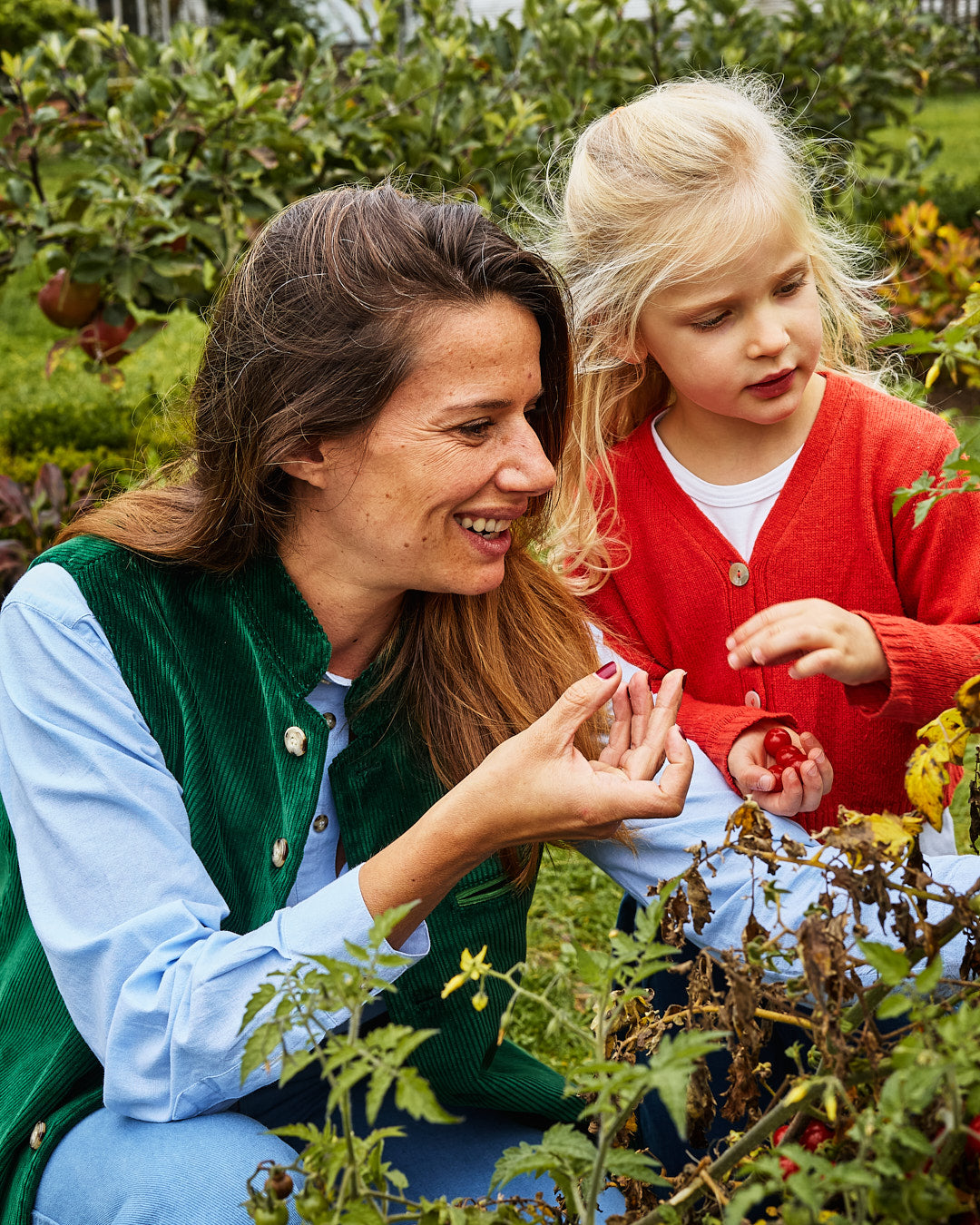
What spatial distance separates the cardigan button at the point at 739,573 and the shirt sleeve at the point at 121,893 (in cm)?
92

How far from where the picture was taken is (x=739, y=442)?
2.41 meters

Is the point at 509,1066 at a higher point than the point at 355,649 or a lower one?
lower

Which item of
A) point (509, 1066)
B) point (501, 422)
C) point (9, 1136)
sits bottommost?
point (509, 1066)

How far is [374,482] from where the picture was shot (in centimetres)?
191

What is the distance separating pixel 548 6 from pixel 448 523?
4.31m

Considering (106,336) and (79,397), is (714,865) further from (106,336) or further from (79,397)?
(79,397)

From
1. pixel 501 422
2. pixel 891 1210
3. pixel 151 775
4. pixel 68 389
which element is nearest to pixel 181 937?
pixel 151 775

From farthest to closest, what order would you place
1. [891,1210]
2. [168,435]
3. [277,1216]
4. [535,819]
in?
[168,435] < [535,819] < [277,1216] < [891,1210]

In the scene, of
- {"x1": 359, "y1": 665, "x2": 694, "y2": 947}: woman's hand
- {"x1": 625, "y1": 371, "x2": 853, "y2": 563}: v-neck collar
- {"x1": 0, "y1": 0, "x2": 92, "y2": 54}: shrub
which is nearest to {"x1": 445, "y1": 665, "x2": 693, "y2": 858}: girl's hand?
{"x1": 359, "y1": 665, "x2": 694, "y2": 947}: woman's hand

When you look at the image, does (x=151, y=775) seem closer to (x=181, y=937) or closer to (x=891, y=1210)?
(x=181, y=937)

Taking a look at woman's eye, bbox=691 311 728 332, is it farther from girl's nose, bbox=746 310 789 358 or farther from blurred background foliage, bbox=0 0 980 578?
blurred background foliage, bbox=0 0 980 578

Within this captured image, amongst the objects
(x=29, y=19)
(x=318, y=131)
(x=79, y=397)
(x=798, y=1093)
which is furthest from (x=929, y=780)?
(x=29, y=19)

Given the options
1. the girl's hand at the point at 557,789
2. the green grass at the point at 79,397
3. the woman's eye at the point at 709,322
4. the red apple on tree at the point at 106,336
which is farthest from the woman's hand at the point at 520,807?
the red apple on tree at the point at 106,336

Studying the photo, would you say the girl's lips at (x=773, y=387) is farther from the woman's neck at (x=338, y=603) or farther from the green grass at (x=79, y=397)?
the green grass at (x=79, y=397)
